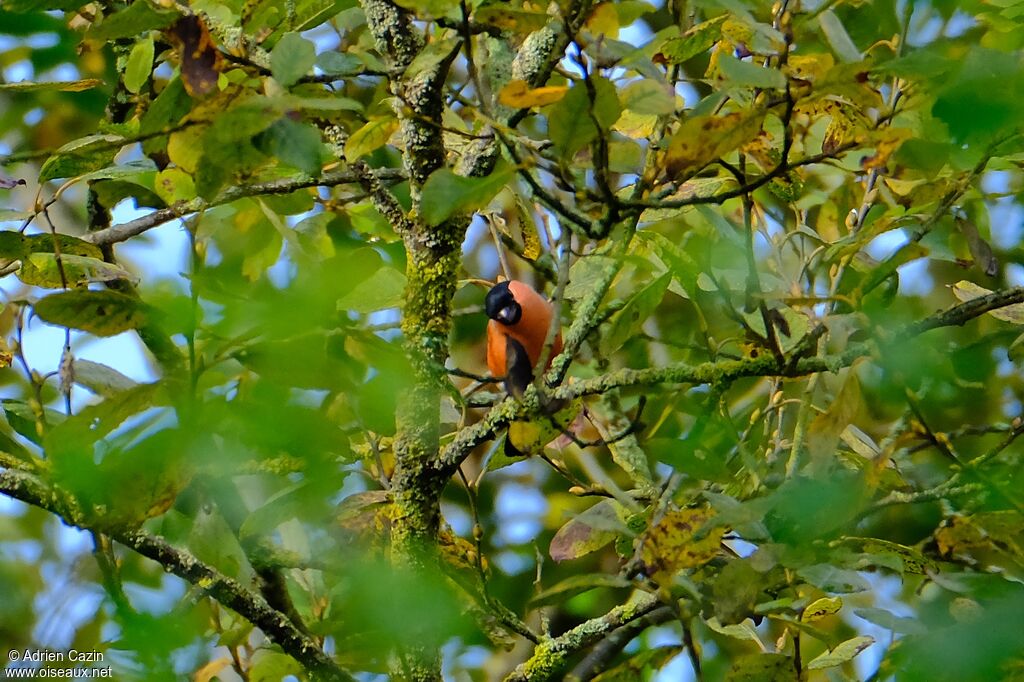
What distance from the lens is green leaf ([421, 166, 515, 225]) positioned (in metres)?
0.96

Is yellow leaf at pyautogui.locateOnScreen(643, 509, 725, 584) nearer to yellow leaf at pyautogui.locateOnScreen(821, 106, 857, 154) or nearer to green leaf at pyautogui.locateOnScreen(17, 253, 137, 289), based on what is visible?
yellow leaf at pyautogui.locateOnScreen(821, 106, 857, 154)

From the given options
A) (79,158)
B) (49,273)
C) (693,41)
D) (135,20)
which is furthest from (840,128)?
(49,273)

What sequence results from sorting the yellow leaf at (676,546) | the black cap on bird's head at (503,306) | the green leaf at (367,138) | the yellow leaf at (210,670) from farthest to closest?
the black cap on bird's head at (503,306)
the yellow leaf at (210,670)
the green leaf at (367,138)
the yellow leaf at (676,546)

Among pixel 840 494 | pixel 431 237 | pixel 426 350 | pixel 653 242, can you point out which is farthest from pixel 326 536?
pixel 840 494

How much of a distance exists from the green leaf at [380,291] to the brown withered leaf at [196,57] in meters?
0.48

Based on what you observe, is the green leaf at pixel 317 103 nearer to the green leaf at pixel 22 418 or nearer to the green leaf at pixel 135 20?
the green leaf at pixel 135 20

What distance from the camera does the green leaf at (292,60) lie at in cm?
94

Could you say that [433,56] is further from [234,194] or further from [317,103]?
[234,194]

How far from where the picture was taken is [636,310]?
4.15ft

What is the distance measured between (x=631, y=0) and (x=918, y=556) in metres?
0.65

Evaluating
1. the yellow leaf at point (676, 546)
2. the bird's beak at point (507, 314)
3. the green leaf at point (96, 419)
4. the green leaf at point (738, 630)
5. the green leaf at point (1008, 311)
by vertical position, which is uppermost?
the bird's beak at point (507, 314)

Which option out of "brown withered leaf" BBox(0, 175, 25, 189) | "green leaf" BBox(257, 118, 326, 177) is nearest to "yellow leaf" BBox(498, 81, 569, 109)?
"green leaf" BBox(257, 118, 326, 177)

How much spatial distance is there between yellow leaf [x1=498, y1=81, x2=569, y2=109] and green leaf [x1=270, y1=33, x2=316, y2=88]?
Answer: 0.57ft

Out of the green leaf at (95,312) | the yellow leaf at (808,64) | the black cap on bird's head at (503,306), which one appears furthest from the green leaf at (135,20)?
the black cap on bird's head at (503,306)
